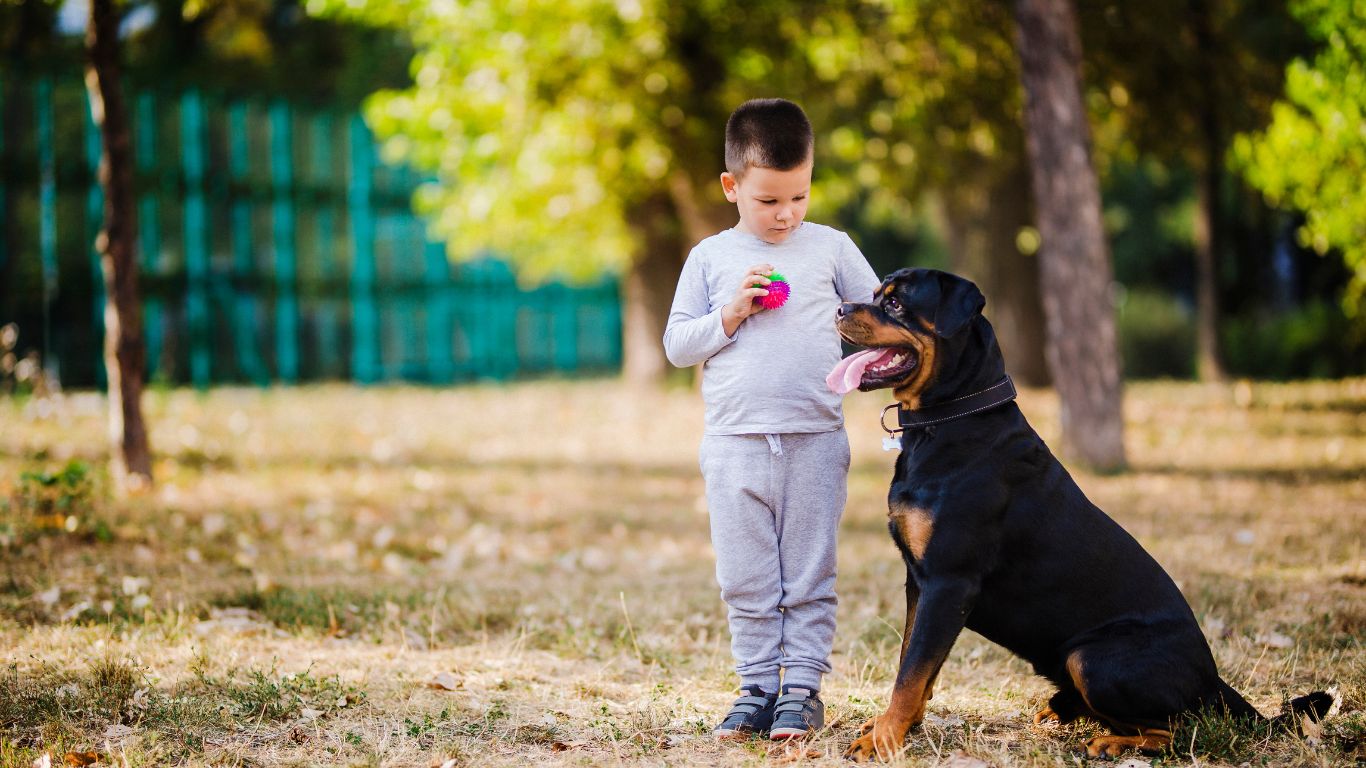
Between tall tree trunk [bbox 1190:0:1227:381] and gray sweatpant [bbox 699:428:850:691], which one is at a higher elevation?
tall tree trunk [bbox 1190:0:1227:381]

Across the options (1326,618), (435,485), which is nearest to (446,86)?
(435,485)

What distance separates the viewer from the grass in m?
3.82

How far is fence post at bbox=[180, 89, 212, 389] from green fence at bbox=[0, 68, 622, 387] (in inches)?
1.1

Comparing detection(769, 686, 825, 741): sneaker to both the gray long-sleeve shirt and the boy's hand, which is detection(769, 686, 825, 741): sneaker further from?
the boy's hand

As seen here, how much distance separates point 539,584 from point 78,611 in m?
2.20

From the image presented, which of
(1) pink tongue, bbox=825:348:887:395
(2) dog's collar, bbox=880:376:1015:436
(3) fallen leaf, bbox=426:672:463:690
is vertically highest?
(1) pink tongue, bbox=825:348:887:395

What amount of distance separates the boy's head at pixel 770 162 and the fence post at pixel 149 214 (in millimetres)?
18746

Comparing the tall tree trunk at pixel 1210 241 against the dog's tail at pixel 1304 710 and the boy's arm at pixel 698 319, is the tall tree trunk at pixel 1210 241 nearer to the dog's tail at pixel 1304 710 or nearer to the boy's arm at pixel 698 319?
the dog's tail at pixel 1304 710

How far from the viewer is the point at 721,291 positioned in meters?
3.90

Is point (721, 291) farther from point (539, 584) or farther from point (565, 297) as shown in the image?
point (565, 297)

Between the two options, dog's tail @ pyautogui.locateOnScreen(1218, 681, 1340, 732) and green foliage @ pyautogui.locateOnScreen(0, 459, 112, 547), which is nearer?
dog's tail @ pyautogui.locateOnScreen(1218, 681, 1340, 732)

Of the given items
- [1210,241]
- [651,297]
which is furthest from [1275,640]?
[1210,241]

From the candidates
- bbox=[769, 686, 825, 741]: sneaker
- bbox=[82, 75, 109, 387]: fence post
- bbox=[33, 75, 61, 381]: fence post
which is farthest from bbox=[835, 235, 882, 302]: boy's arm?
bbox=[82, 75, 109, 387]: fence post

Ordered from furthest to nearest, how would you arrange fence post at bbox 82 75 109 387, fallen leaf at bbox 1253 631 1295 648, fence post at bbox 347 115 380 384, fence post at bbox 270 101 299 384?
fence post at bbox 347 115 380 384
fence post at bbox 270 101 299 384
fence post at bbox 82 75 109 387
fallen leaf at bbox 1253 631 1295 648
